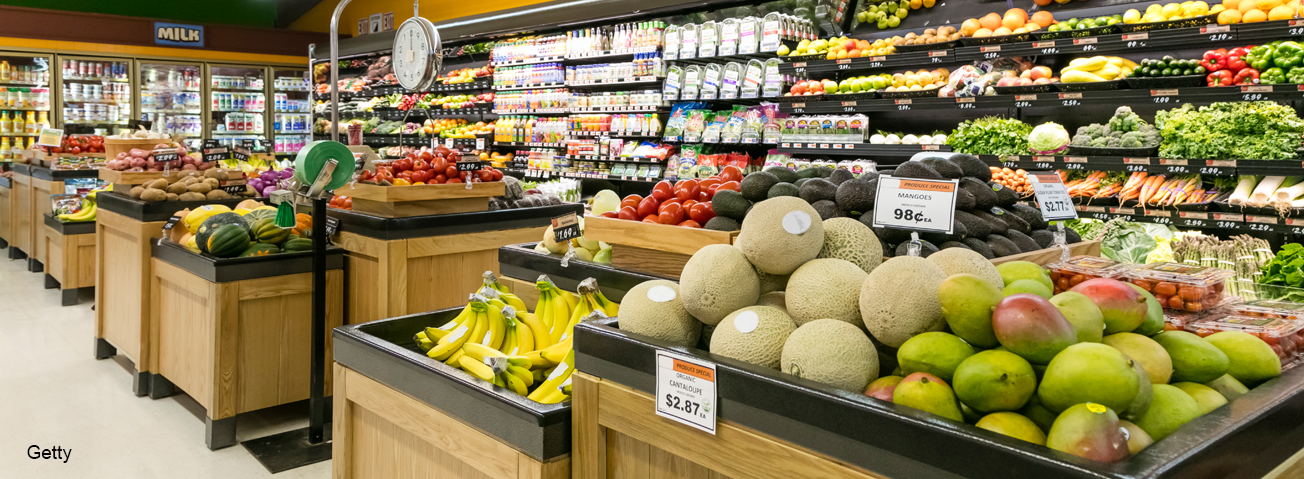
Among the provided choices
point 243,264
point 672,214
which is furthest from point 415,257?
point 672,214

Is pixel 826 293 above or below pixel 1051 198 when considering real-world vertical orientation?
below

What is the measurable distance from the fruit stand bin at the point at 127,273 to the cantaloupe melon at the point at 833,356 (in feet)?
12.0

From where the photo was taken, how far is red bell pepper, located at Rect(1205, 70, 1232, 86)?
13.3 feet

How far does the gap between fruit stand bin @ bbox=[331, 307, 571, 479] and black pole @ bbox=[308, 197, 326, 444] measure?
1172 mm

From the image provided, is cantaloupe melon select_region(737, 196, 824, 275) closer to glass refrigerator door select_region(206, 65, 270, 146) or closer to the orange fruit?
the orange fruit

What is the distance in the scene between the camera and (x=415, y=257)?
142 inches

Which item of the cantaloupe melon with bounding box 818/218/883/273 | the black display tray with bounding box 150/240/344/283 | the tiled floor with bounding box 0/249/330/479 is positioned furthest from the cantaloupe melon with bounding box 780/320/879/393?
the black display tray with bounding box 150/240/344/283

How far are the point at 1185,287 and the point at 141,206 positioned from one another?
165 inches

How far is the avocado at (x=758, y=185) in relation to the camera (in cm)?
216

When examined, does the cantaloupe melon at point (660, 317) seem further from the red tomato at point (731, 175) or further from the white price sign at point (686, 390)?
the red tomato at point (731, 175)

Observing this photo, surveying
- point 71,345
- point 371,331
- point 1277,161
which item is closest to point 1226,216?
point 1277,161

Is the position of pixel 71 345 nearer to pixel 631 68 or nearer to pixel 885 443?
pixel 631 68

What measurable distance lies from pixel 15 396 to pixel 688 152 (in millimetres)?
4552

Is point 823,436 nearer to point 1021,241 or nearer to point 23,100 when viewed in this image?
point 1021,241
